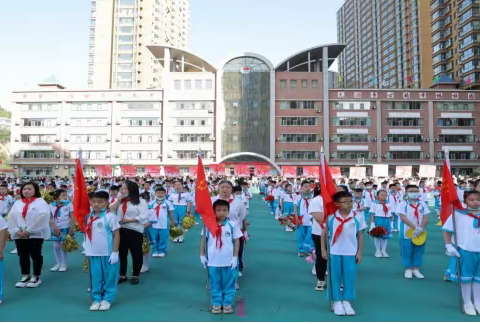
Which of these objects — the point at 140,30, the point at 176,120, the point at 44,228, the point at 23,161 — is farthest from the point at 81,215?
the point at 140,30

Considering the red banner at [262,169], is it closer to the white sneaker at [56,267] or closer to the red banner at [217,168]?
the red banner at [217,168]

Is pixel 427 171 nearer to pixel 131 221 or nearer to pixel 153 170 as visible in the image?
pixel 131 221

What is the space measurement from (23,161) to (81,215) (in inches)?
2170

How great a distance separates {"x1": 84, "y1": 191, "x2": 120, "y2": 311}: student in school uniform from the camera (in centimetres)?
496

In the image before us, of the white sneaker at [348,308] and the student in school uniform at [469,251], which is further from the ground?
the student in school uniform at [469,251]

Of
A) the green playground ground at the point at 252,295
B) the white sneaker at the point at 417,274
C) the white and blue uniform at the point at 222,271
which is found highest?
the white and blue uniform at the point at 222,271

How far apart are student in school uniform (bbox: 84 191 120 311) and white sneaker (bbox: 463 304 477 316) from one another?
182 inches

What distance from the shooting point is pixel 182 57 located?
172ft

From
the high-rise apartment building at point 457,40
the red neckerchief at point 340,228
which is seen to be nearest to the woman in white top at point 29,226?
the red neckerchief at point 340,228

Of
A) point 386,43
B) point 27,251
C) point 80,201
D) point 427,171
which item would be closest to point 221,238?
point 80,201

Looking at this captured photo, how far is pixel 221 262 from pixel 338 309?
5.28ft

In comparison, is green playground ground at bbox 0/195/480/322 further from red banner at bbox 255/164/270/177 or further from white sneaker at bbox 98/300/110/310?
red banner at bbox 255/164/270/177

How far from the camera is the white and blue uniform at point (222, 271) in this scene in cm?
487

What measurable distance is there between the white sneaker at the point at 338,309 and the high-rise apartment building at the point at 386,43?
7340cm
